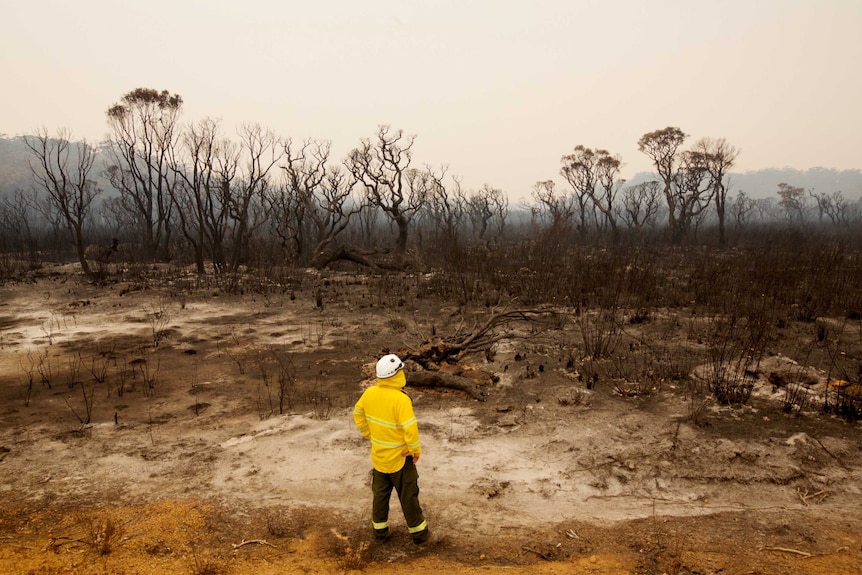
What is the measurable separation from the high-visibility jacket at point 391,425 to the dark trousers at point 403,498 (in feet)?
0.21

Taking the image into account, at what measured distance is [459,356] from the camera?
25.4 feet

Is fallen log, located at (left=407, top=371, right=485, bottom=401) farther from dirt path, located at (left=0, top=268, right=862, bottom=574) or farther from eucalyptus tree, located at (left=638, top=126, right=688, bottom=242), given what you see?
eucalyptus tree, located at (left=638, top=126, right=688, bottom=242)

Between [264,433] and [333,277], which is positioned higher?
[333,277]

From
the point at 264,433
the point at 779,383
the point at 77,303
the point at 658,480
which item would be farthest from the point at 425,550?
the point at 77,303

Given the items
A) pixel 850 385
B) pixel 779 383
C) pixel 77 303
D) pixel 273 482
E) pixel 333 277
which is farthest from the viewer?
pixel 333 277

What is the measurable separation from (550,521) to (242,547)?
224 centimetres

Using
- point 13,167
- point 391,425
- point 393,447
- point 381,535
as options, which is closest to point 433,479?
point 381,535

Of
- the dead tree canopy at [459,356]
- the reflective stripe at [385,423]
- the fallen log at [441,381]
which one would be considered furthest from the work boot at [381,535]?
the fallen log at [441,381]

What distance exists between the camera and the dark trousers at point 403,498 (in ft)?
10.6

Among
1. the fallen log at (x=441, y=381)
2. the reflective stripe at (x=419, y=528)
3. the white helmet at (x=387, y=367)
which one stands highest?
the white helmet at (x=387, y=367)

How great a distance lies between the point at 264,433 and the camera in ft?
16.5

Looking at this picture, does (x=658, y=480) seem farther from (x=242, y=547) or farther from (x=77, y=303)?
(x=77, y=303)

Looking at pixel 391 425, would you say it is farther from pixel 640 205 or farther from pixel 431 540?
pixel 640 205

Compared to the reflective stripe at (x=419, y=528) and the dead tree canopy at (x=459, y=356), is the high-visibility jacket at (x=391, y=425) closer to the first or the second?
the reflective stripe at (x=419, y=528)
